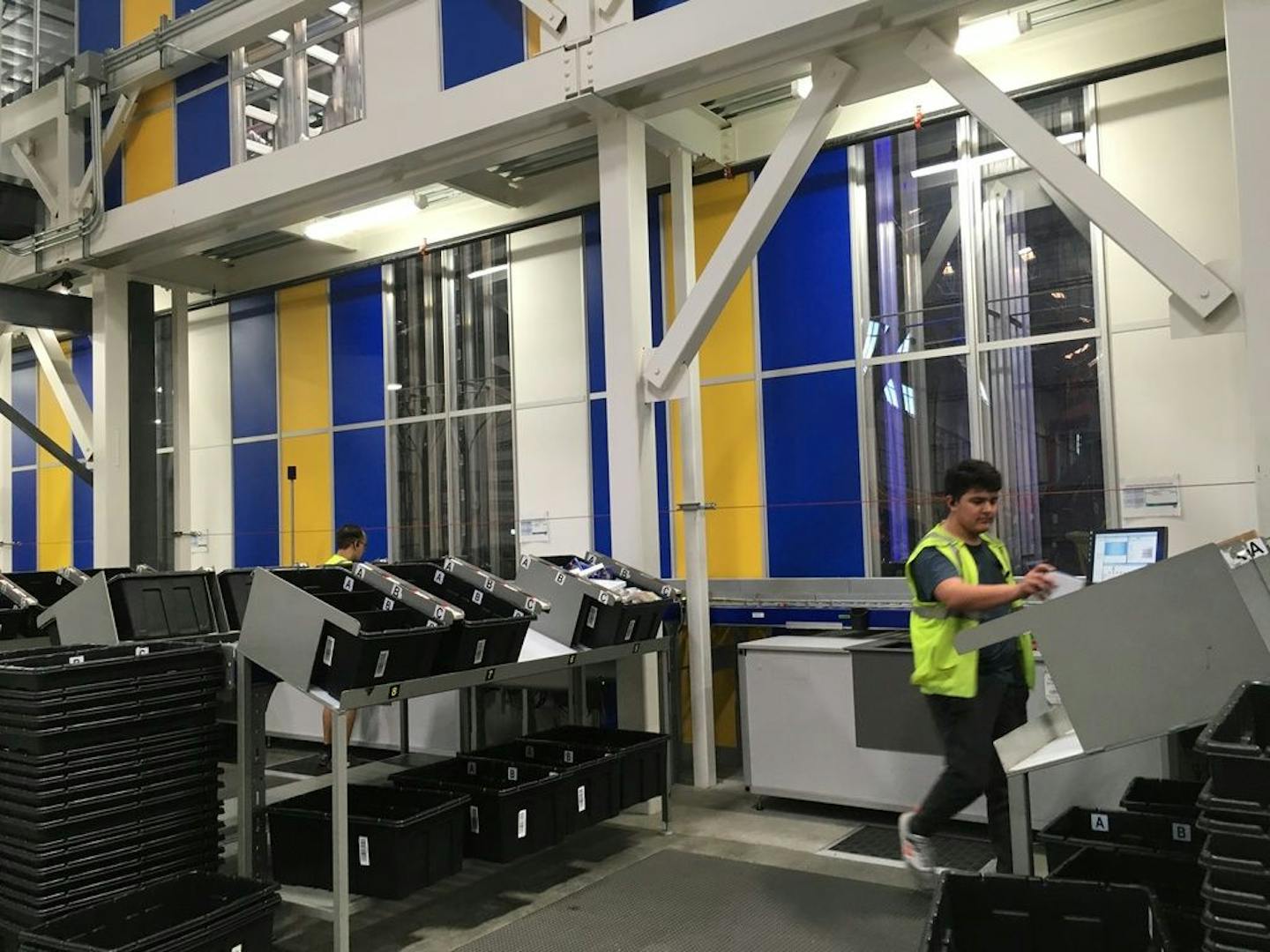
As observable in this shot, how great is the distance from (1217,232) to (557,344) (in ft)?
12.5

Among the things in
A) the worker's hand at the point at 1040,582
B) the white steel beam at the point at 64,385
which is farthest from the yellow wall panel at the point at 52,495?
the worker's hand at the point at 1040,582

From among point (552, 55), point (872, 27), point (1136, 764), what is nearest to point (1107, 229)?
point (872, 27)

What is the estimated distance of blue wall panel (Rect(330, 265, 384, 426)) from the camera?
296 inches

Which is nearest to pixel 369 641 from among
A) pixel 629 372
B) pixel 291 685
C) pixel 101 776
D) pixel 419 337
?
pixel 291 685

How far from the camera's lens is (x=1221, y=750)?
1838 mm

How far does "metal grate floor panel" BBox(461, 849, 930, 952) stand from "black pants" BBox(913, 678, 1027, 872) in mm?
380

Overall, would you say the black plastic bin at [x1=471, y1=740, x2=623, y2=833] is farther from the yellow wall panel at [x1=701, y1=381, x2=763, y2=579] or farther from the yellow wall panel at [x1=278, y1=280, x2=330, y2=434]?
the yellow wall panel at [x1=278, y1=280, x2=330, y2=434]

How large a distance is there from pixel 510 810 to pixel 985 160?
13.0ft

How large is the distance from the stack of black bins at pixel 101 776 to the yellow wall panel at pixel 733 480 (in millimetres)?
3303

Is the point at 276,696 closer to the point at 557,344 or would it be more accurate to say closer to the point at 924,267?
the point at 557,344

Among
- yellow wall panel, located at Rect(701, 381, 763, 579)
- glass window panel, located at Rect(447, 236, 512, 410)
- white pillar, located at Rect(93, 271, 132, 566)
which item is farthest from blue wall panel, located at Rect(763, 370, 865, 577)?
white pillar, located at Rect(93, 271, 132, 566)

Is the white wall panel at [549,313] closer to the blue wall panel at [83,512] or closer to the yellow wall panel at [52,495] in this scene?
the blue wall panel at [83,512]

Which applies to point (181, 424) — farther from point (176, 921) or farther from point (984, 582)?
point (984, 582)

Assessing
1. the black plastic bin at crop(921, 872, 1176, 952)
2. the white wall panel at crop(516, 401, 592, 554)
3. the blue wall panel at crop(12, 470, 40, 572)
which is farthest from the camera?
the blue wall panel at crop(12, 470, 40, 572)
